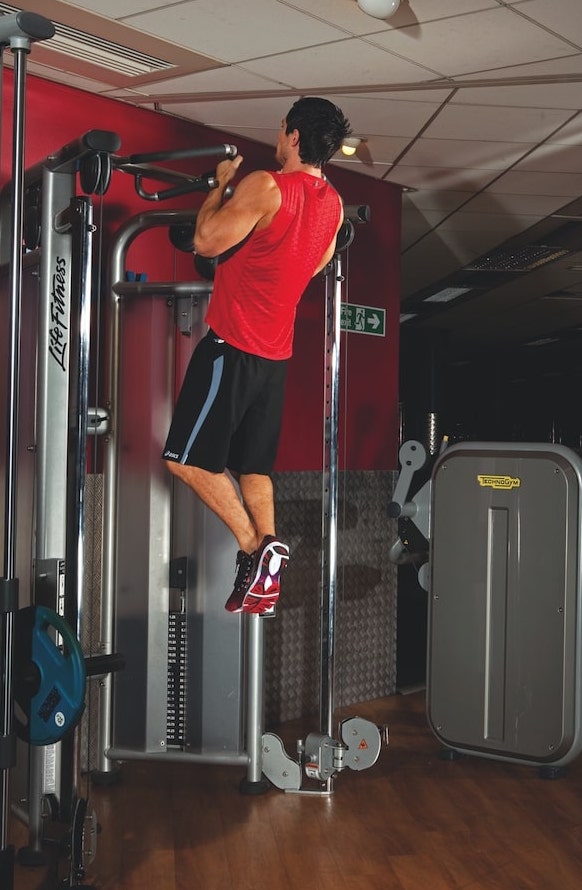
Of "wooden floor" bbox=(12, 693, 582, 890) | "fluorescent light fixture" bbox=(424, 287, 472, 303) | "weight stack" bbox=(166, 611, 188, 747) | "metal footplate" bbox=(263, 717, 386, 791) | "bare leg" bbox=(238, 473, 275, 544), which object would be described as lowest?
"wooden floor" bbox=(12, 693, 582, 890)

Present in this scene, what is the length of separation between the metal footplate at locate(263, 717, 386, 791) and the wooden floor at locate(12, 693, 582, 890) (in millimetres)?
88

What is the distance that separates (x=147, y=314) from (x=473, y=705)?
215 centimetres

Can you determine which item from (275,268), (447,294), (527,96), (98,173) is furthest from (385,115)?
(447,294)

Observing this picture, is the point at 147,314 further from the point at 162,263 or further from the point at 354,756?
the point at 354,756

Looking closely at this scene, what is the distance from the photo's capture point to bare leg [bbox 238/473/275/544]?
325cm

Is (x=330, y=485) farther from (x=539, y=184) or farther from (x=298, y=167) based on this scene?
(x=539, y=184)

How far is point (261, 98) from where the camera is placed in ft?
14.8

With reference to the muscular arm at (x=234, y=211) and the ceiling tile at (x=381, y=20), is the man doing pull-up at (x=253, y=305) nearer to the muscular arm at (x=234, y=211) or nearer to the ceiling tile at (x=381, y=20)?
the muscular arm at (x=234, y=211)

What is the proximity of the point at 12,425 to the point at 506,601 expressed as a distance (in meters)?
2.45

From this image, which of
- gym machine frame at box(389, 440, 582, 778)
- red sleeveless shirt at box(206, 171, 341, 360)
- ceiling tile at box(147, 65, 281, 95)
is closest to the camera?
red sleeveless shirt at box(206, 171, 341, 360)

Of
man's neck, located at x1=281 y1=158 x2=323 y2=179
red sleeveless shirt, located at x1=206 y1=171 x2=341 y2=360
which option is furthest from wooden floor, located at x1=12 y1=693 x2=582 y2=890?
man's neck, located at x1=281 y1=158 x2=323 y2=179

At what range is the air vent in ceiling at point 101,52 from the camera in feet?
12.5

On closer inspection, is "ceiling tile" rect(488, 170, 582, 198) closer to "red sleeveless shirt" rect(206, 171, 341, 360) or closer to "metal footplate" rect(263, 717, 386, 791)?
"red sleeveless shirt" rect(206, 171, 341, 360)

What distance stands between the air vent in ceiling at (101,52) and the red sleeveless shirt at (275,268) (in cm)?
135
